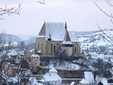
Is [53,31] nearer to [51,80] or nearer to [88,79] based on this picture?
[51,80]

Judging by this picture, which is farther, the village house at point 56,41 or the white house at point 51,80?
the village house at point 56,41

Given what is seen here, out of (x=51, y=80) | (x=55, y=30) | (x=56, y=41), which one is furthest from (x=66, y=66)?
(x=51, y=80)

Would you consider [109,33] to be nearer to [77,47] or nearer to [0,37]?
[0,37]

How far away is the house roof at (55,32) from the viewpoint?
46625 millimetres

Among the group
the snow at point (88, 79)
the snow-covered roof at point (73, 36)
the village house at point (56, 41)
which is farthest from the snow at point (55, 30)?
the snow at point (88, 79)

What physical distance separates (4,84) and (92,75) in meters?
25.9

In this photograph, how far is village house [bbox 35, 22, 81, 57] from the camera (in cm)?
4488

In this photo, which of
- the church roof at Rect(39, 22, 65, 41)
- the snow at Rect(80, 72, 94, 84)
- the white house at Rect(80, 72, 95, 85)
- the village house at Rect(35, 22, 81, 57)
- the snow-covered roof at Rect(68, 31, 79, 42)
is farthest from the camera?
the church roof at Rect(39, 22, 65, 41)

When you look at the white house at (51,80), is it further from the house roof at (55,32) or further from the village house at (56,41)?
the house roof at (55,32)

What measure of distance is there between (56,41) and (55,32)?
59.4 inches

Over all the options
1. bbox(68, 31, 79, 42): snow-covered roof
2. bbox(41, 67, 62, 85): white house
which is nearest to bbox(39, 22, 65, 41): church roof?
bbox(68, 31, 79, 42): snow-covered roof

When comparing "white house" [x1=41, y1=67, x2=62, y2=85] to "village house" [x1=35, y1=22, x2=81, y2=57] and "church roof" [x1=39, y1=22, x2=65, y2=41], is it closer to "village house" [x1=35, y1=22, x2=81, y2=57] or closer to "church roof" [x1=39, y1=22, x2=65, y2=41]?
"village house" [x1=35, y1=22, x2=81, y2=57]

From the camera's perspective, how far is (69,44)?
1799 inches

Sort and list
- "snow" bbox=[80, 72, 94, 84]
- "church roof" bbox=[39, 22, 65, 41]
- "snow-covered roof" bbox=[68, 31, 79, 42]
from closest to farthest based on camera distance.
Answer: "snow" bbox=[80, 72, 94, 84] < "snow-covered roof" bbox=[68, 31, 79, 42] < "church roof" bbox=[39, 22, 65, 41]
